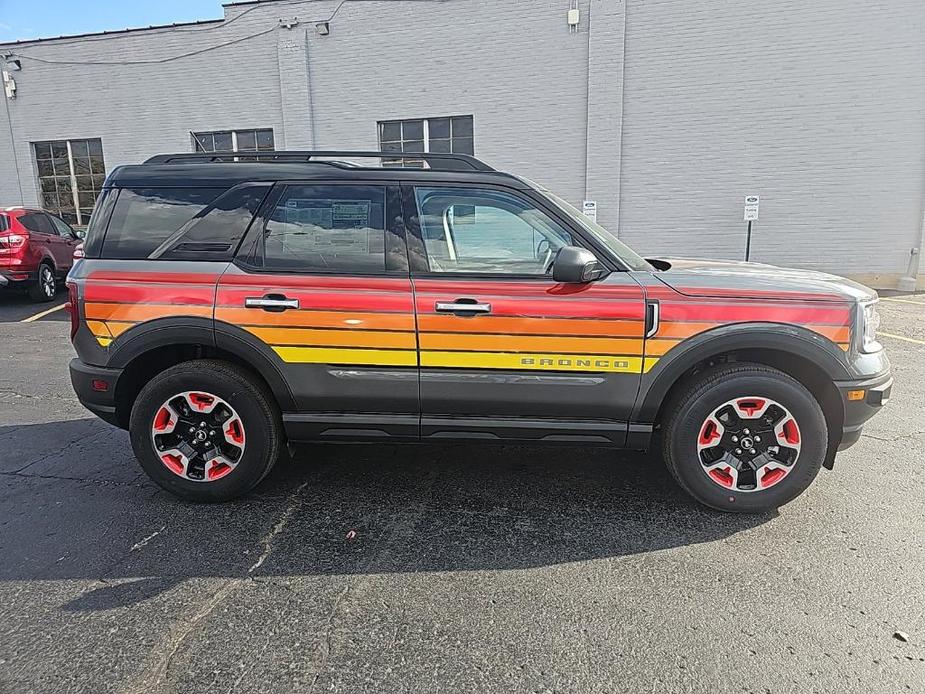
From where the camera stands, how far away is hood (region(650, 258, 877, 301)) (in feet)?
10.8

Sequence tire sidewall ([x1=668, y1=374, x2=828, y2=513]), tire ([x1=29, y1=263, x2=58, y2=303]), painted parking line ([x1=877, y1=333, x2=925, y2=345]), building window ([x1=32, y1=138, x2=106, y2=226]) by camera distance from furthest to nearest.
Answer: building window ([x1=32, y1=138, x2=106, y2=226]) → tire ([x1=29, y1=263, x2=58, y2=303]) → painted parking line ([x1=877, y1=333, x2=925, y2=345]) → tire sidewall ([x1=668, y1=374, x2=828, y2=513])

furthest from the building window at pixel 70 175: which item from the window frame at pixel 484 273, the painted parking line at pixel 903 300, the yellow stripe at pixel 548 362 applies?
the painted parking line at pixel 903 300

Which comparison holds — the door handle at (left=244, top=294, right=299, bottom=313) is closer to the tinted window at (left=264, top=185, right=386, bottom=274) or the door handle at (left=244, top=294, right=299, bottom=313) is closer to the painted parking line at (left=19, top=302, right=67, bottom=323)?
the tinted window at (left=264, top=185, right=386, bottom=274)

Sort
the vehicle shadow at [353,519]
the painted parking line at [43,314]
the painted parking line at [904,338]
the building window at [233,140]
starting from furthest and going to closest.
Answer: the building window at [233,140], the painted parking line at [43,314], the painted parking line at [904,338], the vehicle shadow at [353,519]

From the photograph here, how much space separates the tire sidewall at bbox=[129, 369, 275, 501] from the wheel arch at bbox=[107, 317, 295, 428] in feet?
0.47

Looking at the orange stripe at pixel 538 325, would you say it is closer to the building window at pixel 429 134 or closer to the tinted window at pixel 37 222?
the tinted window at pixel 37 222

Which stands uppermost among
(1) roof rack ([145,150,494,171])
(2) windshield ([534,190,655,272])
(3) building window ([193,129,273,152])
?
(3) building window ([193,129,273,152])

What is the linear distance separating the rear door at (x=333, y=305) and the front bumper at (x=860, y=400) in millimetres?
2325

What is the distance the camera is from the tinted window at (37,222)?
1137 cm

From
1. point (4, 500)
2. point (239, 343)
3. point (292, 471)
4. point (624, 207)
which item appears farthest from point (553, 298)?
point (624, 207)

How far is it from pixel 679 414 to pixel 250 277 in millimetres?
2490

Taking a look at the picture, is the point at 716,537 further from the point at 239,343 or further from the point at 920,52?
the point at 920,52

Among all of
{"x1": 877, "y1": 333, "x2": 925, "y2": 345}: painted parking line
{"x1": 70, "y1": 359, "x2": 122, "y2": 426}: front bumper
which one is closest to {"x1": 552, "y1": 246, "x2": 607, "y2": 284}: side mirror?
{"x1": 70, "y1": 359, "x2": 122, "y2": 426}: front bumper

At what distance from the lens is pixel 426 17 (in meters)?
13.9
